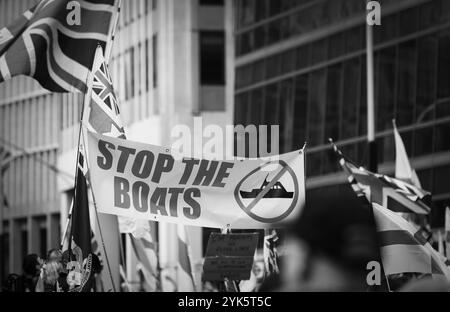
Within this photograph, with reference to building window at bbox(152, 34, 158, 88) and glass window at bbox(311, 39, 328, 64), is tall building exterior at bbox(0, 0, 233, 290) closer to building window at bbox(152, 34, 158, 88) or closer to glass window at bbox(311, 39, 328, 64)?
building window at bbox(152, 34, 158, 88)

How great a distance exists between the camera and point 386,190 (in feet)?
57.2

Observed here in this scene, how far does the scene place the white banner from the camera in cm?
1212

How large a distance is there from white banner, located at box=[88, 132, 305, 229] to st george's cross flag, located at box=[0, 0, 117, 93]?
1924 millimetres

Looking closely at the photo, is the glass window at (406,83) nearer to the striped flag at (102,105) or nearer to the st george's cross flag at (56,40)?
the st george's cross flag at (56,40)

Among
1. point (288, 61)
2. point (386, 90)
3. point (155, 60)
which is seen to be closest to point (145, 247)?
point (386, 90)

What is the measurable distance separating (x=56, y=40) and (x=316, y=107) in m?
28.0

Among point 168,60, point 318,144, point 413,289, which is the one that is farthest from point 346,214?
point 168,60

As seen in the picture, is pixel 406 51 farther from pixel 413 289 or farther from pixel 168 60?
pixel 413 289

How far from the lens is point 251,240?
59.6 feet

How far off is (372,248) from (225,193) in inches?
270

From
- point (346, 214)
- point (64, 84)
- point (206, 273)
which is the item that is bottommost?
point (206, 273)

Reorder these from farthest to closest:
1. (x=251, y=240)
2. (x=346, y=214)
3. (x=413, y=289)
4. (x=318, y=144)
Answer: (x=318, y=144)
(x=251, y=240)
(x=413, y=289)
(x=346, y=214)

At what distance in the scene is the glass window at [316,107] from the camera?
4125cm

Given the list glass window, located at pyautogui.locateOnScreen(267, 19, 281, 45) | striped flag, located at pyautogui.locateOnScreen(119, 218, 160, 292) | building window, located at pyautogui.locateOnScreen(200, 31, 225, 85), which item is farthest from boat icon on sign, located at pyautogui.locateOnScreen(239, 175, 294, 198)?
building window, located at pyautogui.locateOnScreen(200, 31, 225, 85)
